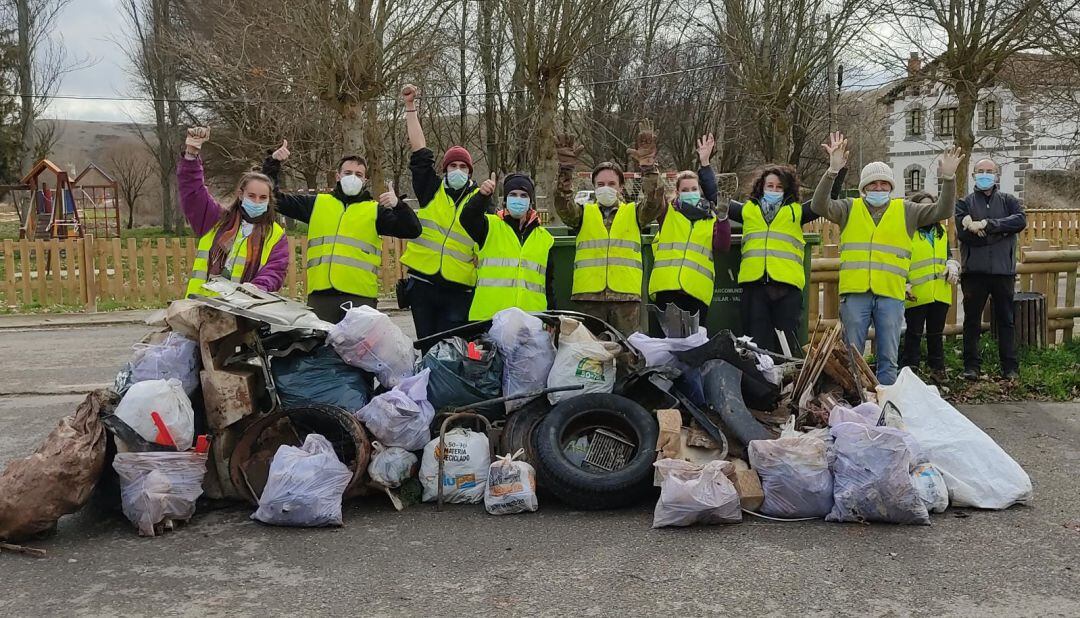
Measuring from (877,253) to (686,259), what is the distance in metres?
1.41

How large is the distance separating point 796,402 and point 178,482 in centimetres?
345

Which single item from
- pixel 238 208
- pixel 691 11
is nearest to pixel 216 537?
pixel 238 208

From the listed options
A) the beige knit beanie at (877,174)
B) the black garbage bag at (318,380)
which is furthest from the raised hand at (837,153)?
the black garbage bag at (318,380)

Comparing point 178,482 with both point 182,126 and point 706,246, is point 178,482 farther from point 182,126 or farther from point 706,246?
point 182,126

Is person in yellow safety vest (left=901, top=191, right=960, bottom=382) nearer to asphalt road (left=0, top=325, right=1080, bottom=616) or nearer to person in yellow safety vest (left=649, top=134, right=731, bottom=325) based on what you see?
person in yellow safety vest (left=649, top=134, right=731, bottom=325)

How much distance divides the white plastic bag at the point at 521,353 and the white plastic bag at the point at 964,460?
1.91 m

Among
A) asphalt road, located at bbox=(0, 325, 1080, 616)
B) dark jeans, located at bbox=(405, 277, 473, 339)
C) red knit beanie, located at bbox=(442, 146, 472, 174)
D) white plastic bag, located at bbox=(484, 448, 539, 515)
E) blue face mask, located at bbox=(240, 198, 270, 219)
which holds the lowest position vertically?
asphalt road, located at bbox=(0, 325, 1080, 616)

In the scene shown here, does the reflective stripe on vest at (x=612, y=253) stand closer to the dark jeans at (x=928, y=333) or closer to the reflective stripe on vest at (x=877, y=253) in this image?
the reflective stripe on vest at (x=877, y=253)

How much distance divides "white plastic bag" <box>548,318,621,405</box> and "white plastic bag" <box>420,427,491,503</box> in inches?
21.5

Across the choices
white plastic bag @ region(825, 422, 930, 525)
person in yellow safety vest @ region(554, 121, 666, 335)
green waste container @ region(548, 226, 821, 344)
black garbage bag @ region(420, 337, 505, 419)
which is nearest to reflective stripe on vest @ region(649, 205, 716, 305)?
person in yellow safety vest @ region(554, 121, 666, 335)

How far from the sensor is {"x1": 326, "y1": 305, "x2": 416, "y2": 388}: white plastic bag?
5305 mm

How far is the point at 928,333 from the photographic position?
7.73m

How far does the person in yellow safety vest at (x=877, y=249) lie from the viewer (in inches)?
272

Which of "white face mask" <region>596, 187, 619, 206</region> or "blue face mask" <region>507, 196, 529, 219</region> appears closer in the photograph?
"blue face mask" <region>507, 196, 529, 219</region>
